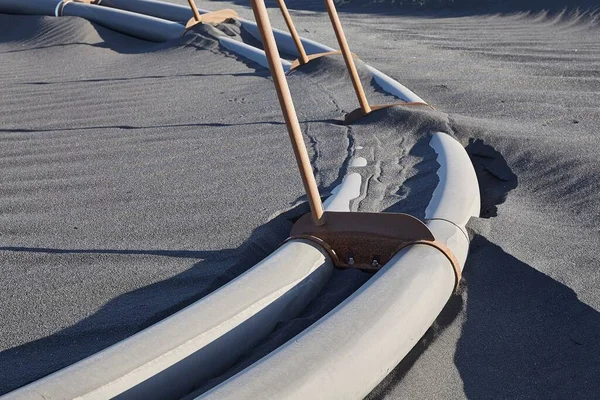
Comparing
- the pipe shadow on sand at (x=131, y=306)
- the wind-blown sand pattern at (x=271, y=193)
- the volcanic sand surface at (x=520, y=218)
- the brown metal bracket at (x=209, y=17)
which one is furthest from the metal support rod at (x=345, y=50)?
the brown metal bracket at (x=209, y=17)

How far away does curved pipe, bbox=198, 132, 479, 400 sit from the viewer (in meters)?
1.87

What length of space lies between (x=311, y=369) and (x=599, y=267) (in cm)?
117

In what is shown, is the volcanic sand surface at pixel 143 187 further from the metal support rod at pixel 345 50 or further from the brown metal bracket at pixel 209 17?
the brown metal bracket at pixel 209 17

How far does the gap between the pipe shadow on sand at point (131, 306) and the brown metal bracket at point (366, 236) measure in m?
Result: 0.28

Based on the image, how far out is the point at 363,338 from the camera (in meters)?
2.06

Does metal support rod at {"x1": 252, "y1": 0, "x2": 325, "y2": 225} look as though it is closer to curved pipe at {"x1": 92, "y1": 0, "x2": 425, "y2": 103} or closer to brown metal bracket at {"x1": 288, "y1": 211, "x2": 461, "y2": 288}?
brown metal bracket at {"x1": 288, "y1": 211, "x2": 461, "y2": 288}

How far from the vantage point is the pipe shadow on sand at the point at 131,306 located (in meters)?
2.29

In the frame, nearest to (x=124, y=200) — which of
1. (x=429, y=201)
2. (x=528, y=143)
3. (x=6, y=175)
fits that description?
(x=6, y=175)

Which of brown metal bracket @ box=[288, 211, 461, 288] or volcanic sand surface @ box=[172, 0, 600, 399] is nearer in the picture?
volcanic sand surface @ box=[172, 0, 600, 399]

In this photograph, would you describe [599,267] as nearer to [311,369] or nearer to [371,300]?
[371,300]

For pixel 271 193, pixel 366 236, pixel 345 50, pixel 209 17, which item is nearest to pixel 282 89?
pixel 366 236

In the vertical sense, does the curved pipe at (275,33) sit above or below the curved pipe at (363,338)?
below

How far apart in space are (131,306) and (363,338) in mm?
841

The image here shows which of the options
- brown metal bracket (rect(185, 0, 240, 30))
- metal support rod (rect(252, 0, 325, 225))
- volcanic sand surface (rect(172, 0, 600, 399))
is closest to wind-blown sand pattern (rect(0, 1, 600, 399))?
volcanic sand surface (rect(172, 0, 600, 399))
